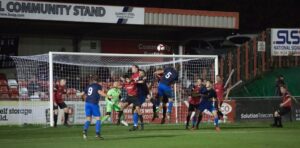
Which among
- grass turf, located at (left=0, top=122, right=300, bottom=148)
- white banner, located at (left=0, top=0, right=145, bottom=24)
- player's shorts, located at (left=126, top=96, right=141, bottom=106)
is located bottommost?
grass turf, located at (left=0, top=122, right=300, bottom=148)

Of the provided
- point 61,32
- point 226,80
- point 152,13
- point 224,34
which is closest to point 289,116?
point 226,80

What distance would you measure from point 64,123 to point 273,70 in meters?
14.4

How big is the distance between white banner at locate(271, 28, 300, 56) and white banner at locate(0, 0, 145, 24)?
25.4 ft

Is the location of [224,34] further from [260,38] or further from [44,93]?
[44,93]

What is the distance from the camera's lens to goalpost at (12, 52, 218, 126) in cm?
2941

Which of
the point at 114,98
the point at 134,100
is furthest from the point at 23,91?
the point at 134,100

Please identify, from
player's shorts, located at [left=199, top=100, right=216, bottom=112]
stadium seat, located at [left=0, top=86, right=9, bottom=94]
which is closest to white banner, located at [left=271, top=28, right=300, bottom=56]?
player's shorts, located at [left=199, top=100, right=216, bottom=112]

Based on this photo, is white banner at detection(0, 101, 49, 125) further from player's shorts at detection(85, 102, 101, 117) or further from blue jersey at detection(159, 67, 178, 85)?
player's shorts at detection(85, 102, 101, 117)

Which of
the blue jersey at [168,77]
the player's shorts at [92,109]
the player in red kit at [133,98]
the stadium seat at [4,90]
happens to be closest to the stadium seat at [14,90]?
the stadium seat at [4,90]

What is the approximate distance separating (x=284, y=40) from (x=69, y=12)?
12.4m

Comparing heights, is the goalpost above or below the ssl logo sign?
below

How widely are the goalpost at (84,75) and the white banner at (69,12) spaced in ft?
10.7

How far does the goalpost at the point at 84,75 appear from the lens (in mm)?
29406

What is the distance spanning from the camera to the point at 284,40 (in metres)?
36.2
